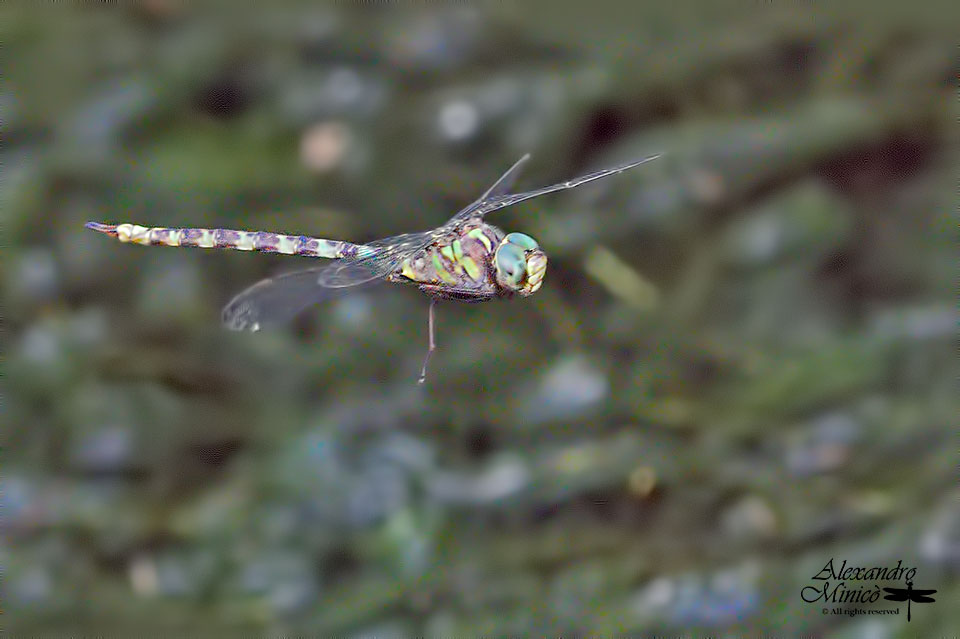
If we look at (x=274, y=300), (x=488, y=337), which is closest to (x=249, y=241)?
(x=274, y=300)

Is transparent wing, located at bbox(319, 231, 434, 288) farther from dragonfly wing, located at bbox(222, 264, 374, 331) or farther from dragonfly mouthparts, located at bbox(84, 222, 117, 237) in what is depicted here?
dragonfly mouthparts, located at bbox(84, 222, 117, 237)

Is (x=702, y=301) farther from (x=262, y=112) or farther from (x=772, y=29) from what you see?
(x=262, y=112)

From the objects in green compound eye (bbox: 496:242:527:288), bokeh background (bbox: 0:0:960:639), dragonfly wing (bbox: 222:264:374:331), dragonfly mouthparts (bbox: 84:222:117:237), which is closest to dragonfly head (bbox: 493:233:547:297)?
green compound eye (bbox: 496:242:527:288)

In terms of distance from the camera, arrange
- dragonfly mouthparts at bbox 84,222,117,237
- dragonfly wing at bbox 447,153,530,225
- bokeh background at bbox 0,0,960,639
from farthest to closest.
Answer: bokeh background at bbox 0,0,960,639
dragonfly wing at bbox 447,153,530,225
dragonfly mouthparts at bbox 84,222,117,237

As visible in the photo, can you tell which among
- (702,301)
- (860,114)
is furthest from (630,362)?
(860,114)

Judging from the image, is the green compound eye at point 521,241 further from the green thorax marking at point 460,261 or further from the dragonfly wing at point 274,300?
the dragonfly wing at point 274,300

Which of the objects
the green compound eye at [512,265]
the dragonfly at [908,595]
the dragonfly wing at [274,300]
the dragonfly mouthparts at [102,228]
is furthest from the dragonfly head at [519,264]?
the dragonfly at [908,595]

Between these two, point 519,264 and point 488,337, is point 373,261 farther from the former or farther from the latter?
point 488,337
